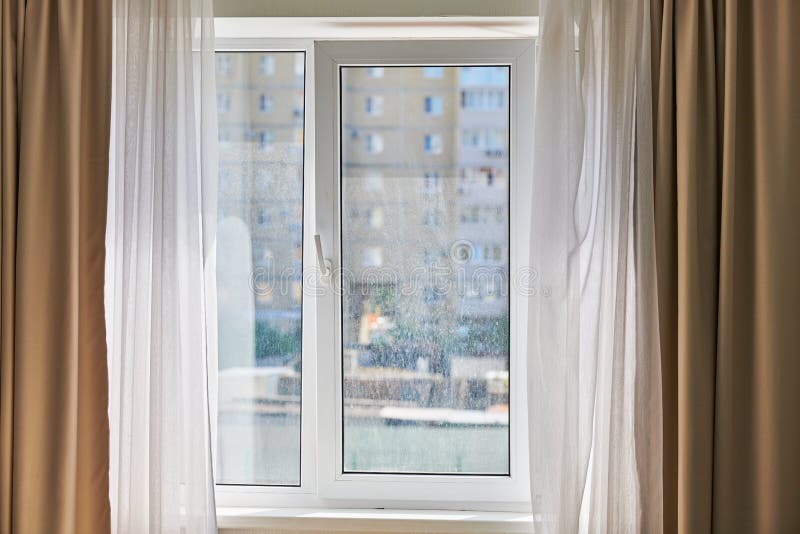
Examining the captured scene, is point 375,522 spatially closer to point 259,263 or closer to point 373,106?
point 259,263

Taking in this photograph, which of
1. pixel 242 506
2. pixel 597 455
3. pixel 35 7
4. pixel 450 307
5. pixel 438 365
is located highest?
pixel 35 7

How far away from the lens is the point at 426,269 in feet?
6.82

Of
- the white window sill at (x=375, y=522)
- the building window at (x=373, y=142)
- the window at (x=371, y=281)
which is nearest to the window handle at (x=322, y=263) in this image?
the window at (x=371, y=281)

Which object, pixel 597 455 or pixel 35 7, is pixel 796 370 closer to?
pixel 597 455

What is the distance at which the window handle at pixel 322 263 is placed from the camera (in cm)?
204

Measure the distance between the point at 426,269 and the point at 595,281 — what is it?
54 cm

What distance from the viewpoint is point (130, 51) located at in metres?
1.83

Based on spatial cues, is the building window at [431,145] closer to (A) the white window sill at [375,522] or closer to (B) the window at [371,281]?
(B) the window at [371,281]

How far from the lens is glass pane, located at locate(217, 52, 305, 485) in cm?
210

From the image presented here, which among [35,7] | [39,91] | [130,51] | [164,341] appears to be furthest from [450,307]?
[35,7]

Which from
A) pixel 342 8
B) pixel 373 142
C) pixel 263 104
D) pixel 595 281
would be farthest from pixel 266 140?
pixel 595 281

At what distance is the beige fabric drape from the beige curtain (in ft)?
5.14

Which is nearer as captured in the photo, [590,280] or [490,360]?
[590,280]

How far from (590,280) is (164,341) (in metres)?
1.20
